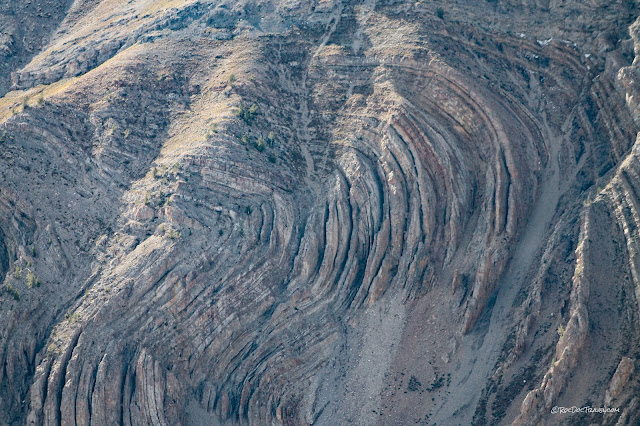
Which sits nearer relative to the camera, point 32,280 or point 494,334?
point 32,280

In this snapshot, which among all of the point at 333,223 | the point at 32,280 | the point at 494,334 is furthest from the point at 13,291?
the point at 494,334

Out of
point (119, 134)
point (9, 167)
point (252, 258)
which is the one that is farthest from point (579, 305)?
point (9, 167)

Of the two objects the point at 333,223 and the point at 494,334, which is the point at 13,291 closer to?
the point at 333,223

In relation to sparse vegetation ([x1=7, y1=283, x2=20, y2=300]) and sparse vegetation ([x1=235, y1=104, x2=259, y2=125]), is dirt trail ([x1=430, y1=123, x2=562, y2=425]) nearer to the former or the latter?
sparse vegetation ([x1=235, y1=104, x2=259, y2=125])

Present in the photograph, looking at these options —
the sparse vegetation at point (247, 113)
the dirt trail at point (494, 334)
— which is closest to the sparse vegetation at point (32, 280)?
the sparse vegetation at point (247, 113)

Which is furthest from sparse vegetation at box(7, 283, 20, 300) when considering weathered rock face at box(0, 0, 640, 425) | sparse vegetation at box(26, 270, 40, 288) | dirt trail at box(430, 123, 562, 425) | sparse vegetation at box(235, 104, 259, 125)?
dirt trail at box(430, 123, 562, 425)

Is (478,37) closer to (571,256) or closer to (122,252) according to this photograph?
(571,256)
